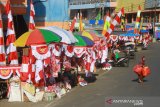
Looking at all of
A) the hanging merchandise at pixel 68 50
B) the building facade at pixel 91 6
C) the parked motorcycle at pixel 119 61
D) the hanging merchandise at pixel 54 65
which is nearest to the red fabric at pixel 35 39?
the hanging merchandise at pixel 54 65

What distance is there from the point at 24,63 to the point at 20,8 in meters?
7.42

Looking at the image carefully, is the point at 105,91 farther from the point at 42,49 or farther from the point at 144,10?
the point at 144,10

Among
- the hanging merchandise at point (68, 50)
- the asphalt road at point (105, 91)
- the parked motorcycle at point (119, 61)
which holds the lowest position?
the parked motorcycle at point (119, 61)

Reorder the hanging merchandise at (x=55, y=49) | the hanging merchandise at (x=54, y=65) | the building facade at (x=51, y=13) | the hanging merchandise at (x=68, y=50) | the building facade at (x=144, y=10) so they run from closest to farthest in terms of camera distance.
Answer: the hanging merchandise at (x=55, y=49) < the hanging merchandise at (x=54, y=65) < the hanging merchandise at (x=68, y=50) < the building facade at (x=51, y=13) < the building facade at (x=144, y=10)

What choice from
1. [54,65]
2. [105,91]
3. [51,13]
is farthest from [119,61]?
[54,65]

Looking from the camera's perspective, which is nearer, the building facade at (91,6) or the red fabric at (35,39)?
the red fabric at (35,39)

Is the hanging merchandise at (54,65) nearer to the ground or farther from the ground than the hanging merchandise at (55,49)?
nearer to the ground

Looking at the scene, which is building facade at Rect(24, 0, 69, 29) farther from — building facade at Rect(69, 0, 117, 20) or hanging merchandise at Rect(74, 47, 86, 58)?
building facade at Rect(69, 0, 117, 20)

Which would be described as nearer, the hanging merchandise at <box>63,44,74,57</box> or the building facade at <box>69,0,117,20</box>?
the hanging merchandise at <box>63,44,74,57</box>

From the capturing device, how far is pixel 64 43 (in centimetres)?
1622

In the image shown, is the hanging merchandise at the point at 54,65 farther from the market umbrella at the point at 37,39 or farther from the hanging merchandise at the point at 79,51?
the hanging merchandise at the point at 79,51

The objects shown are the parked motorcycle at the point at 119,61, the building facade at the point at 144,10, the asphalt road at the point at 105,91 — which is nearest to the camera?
the asphalt road at the point at 105,91

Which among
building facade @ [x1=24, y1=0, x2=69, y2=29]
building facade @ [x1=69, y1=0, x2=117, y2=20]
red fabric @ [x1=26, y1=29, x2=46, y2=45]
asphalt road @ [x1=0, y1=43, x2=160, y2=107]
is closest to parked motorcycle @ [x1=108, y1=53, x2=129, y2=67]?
building facade @ [x1=24, y1=0, x2=69, y2=29]

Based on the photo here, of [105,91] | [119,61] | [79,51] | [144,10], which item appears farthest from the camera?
[144,10]
